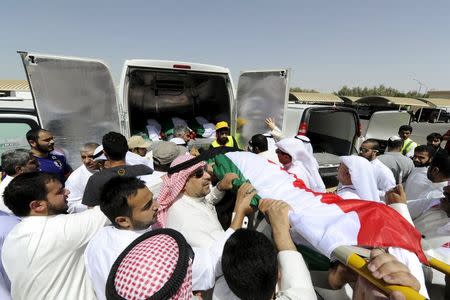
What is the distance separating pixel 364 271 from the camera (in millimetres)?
989

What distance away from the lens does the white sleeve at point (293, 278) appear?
3.55ft

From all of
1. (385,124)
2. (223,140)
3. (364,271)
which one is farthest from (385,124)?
(364,271)

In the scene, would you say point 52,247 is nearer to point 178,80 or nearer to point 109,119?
point 109,119

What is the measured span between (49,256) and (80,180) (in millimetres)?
1718

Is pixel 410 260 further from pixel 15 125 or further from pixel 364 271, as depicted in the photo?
pixel 15 125

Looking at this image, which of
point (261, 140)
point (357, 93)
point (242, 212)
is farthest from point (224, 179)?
point (357, 93)

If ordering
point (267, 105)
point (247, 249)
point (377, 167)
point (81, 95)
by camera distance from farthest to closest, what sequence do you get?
1. point (267, 105)
2. point (81, 95)
3. point (377, 167)
4. point (247, 249)

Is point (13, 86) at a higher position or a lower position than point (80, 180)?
lower

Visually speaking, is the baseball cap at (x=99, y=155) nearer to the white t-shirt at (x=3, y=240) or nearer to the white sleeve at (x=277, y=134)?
the white t-shirt at (x=3, y=240)

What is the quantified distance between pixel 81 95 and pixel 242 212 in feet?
10.2

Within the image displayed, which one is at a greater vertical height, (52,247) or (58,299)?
(52,247)

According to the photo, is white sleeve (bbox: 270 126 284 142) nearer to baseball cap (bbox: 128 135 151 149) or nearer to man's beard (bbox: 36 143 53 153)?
baseball cap (bbox: 128 135 151 149)

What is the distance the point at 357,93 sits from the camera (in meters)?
46.9

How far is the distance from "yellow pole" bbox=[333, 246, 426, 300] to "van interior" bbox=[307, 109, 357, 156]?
4949 millimetres
